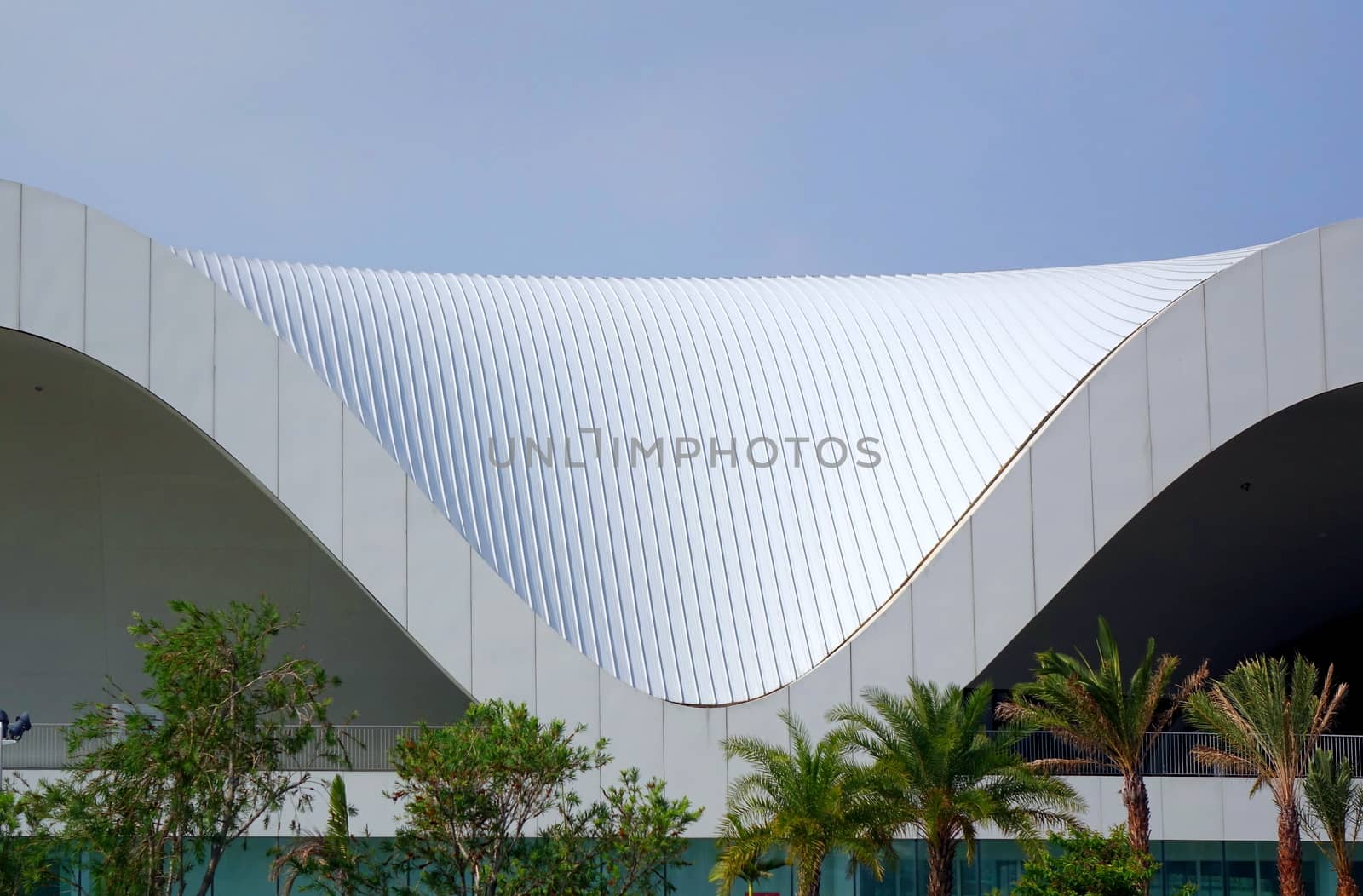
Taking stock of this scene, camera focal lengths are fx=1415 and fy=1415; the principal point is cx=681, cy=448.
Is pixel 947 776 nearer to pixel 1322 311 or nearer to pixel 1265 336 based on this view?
pixel 1265 336

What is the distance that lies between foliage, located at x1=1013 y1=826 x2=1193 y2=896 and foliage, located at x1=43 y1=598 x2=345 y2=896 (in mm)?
9175

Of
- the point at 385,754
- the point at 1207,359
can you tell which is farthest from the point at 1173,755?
the point at 385,754

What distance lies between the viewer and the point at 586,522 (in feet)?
88.9

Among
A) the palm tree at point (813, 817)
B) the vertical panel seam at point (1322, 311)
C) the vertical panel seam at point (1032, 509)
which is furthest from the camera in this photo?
the vertical panel seam at point (1322, 311)

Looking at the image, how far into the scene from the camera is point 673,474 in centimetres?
2819

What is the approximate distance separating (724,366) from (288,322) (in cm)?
896

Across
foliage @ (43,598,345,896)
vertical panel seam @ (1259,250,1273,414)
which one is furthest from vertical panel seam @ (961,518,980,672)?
foliage @ (43,598,345,896)

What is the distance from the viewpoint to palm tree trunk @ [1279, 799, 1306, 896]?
70.9 ft

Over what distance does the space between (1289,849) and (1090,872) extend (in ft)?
19.0

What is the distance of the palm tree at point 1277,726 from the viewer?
21.7 m

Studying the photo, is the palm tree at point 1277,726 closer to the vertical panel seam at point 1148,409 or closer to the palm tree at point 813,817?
the vertical panel seam at point 1148,409

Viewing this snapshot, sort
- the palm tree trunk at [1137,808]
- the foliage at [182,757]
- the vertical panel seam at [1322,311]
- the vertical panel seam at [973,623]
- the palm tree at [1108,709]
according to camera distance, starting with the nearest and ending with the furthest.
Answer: the foliage at [182,757] < the palm tree at [1108,709] < the palm tree trunk at [1137,808] < the vertical panel seam at [973,623] < the vertical panel seam at [1322,311]

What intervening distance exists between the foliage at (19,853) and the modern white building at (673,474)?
7728mm

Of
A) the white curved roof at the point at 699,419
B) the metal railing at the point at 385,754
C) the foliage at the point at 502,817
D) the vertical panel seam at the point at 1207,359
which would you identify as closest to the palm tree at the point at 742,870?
the white curved roof at the point at 699,419
